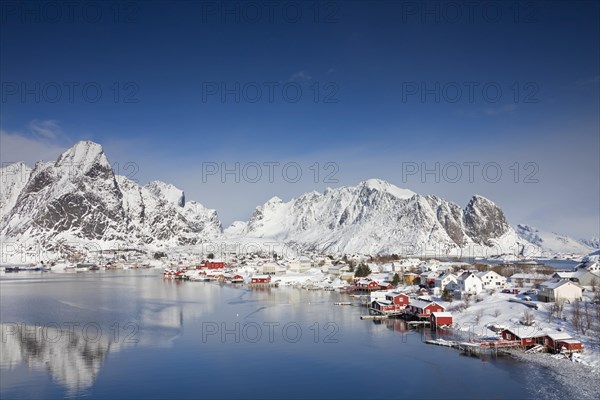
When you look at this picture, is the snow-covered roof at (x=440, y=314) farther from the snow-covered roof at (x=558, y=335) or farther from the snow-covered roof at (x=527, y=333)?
the snow-covered roof at (x=558, y=335)

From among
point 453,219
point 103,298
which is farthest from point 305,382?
point 453,219

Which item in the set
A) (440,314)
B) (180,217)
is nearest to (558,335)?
(440,314)

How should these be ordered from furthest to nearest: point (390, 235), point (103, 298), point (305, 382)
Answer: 1. point (390, 235)
2. point (103, 298)
3. point (305, 382)

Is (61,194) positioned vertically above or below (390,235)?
above

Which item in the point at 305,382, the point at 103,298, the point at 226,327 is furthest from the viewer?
the point at 103,298

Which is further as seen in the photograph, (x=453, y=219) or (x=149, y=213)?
(x=149, y=213)

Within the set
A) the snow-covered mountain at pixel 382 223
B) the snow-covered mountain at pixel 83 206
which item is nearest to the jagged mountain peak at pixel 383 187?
the snow-covered mountain at pixel 382 223

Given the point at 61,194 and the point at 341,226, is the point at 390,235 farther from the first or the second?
the point at 61,194
